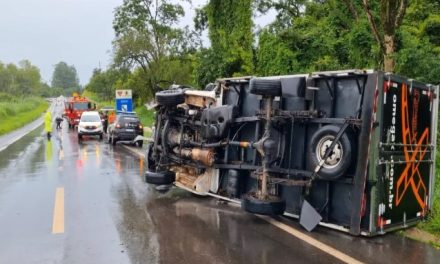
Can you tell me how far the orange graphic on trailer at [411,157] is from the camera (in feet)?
20.9

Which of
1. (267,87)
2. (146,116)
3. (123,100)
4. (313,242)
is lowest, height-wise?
(313,242)

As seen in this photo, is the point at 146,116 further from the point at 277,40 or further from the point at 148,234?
the point at 148,234

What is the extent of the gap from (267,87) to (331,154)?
1.32 metres

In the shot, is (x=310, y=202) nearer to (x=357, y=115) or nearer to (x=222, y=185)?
(x=357, y=115)

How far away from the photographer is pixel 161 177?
893 cm

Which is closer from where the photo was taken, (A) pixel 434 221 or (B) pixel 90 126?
(A) pixel 434 221

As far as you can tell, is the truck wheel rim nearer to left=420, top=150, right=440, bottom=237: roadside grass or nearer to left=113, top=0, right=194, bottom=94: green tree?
left=420, top=150, right=440, bottom=237: roadside grass

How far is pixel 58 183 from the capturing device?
1065cm

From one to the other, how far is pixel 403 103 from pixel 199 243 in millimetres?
3396

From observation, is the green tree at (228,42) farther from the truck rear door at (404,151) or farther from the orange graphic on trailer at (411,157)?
the orange graphic on trailer at (411,157)

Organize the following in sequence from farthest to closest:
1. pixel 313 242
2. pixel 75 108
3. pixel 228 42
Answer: pixel 75 108 < pixel 228 42 < pixel 313 242

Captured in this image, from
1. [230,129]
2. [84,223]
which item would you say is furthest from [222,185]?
[84,223]

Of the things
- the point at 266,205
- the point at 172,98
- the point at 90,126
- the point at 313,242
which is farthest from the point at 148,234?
the point at 90,126

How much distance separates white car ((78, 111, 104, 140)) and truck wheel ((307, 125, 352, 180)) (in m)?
21.6
